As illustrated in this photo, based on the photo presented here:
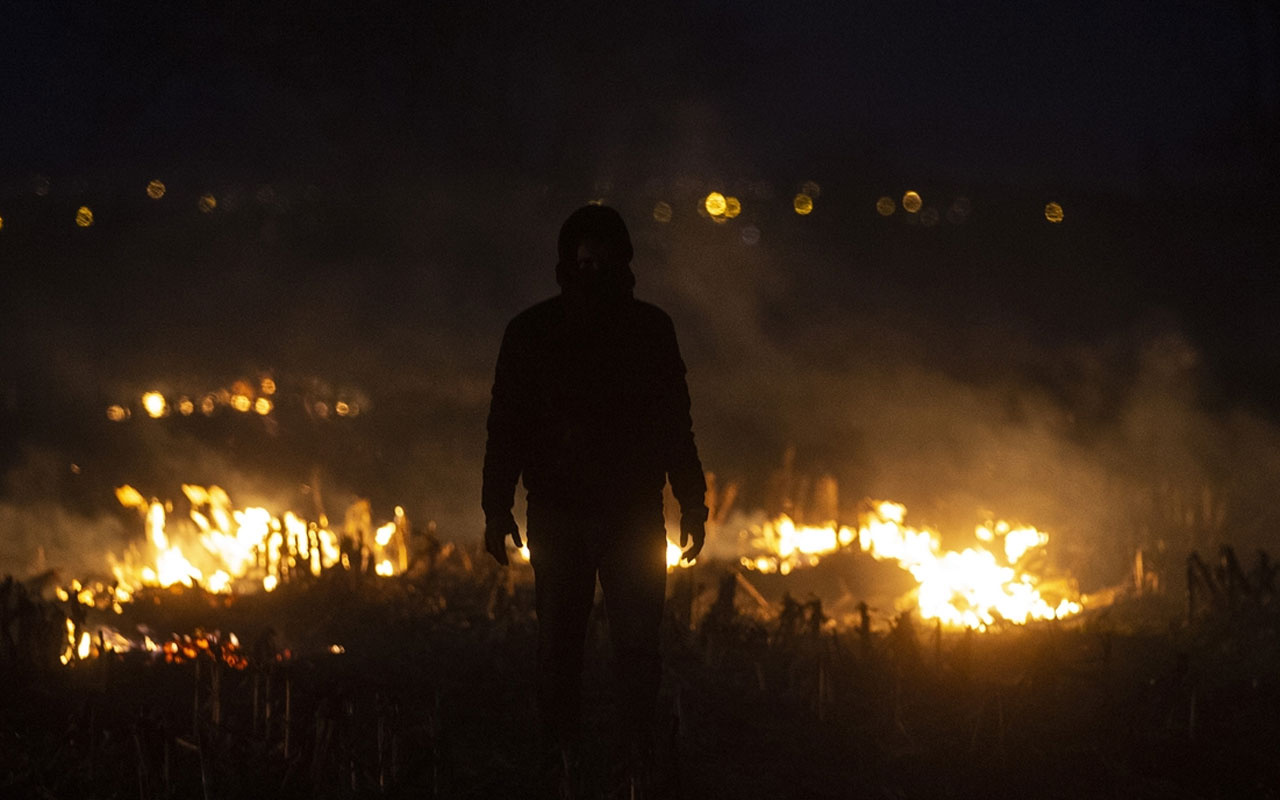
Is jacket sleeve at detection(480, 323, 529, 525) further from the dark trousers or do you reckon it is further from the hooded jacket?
the dark trousers

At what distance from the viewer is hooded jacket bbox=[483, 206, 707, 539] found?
4977 millimetres

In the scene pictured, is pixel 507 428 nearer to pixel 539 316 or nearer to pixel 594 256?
pixel 539 316

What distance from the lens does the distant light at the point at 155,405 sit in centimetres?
1708

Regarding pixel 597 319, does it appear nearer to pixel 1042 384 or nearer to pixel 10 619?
pixel 10 619

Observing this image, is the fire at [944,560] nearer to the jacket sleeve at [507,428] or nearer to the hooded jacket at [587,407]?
the hooded jacket at [587,407]

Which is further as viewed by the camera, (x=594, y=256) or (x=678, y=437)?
(x=678, y=437)

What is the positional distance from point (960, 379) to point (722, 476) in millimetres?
4151

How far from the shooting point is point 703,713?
6434 millimetres

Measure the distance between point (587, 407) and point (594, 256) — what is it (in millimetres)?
732

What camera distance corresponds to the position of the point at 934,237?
1845 centimetres

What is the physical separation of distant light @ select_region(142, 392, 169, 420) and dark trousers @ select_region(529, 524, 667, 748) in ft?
46.2

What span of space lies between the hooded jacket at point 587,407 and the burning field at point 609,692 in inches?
47.8

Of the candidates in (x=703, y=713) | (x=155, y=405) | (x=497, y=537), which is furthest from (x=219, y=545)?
(x=497, y=537)

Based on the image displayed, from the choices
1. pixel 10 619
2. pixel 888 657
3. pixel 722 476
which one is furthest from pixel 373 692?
pixel 722 476
